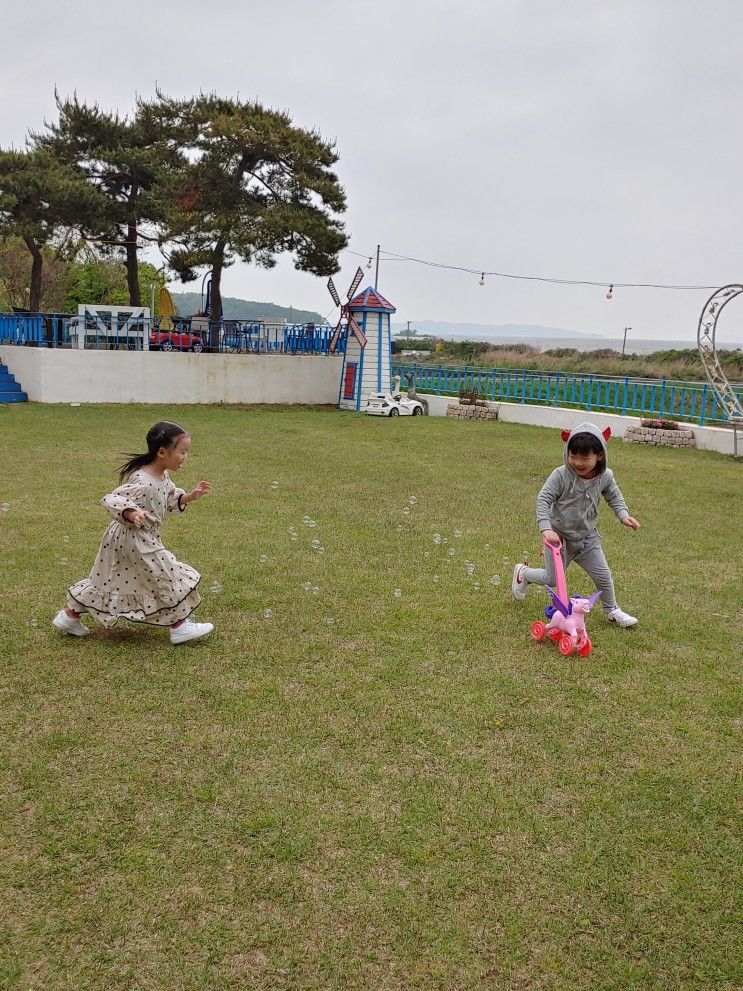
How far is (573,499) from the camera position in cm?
538

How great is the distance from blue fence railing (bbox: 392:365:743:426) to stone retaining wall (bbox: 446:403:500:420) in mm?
829

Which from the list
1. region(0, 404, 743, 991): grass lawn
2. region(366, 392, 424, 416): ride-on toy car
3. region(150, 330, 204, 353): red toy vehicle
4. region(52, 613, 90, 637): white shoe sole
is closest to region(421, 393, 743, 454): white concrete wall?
region(366, 392, 424, 416): ride-on toy car

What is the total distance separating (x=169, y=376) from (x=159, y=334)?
1.47 meters

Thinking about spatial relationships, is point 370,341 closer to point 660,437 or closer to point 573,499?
point 660,437

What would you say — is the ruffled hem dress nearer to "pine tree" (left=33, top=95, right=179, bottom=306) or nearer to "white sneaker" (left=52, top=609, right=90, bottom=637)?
"white sneaker" (left=52, top=609, right=90, bottom=637)

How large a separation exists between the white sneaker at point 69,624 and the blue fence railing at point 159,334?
16844mm

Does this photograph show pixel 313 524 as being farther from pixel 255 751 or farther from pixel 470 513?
pixel 255 751

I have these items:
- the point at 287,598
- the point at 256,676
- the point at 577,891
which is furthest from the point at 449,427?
the point at 577,891

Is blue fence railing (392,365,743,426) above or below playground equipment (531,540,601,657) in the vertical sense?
above

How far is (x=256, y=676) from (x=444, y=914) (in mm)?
2043

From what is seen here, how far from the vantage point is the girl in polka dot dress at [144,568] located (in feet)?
15.8

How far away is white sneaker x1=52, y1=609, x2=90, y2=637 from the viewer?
496 cm

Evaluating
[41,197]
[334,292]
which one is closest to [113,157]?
[41,197]

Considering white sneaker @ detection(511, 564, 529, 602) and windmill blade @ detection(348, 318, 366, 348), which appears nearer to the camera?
white sneaker @ detection(511, 564, 529, 602)
